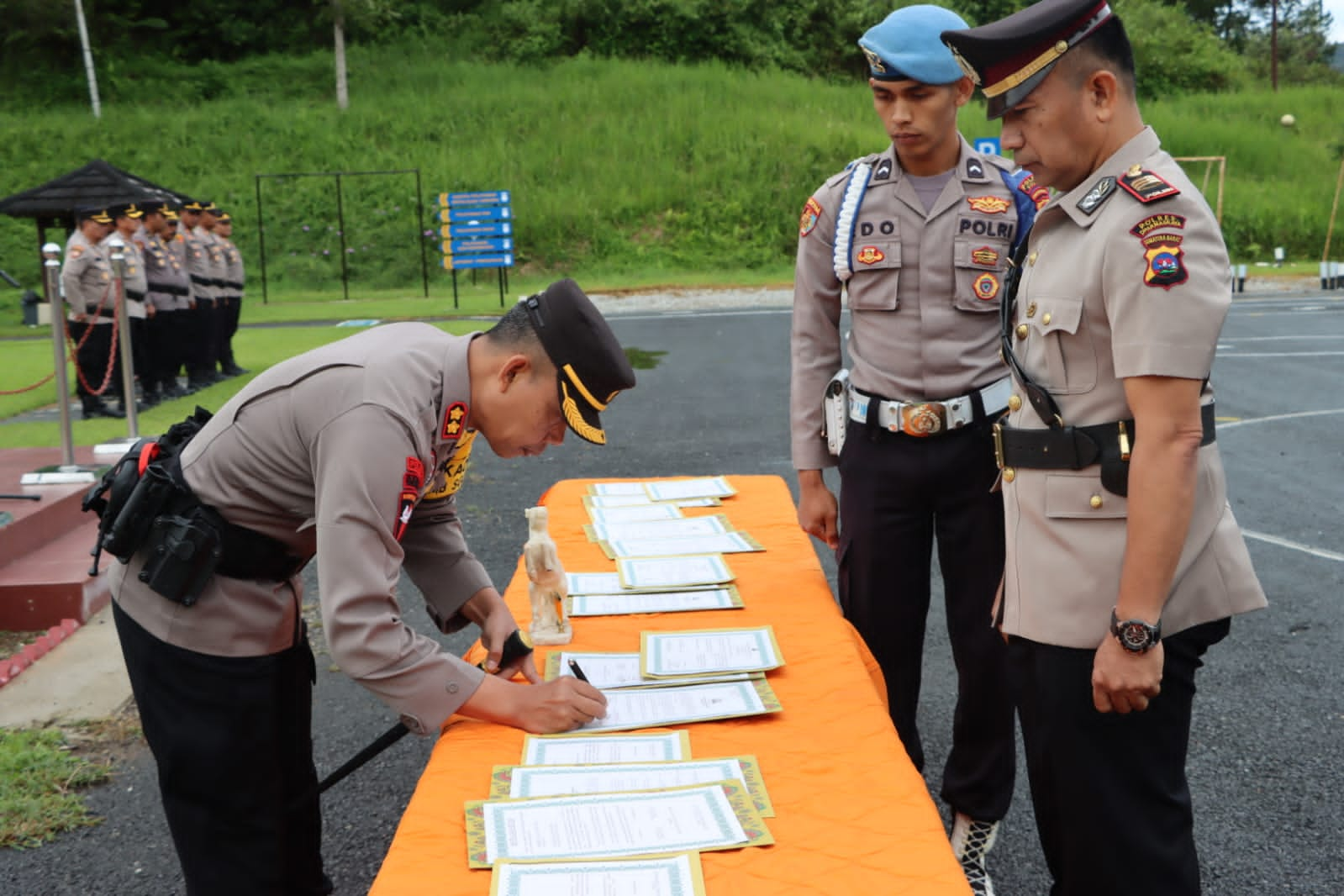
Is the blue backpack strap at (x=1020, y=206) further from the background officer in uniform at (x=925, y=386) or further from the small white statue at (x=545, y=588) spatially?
the small white statue at (x=545, y=588)

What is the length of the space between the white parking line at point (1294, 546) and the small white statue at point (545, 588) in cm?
399

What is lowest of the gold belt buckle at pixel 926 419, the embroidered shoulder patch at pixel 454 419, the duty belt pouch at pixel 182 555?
the duty belt pouch at pixel 182 555

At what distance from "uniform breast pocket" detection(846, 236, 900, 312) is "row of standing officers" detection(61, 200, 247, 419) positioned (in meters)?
7.14

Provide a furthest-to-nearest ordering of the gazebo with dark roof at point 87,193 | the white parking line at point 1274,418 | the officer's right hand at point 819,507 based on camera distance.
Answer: the gazebo with dark roof at point 87,193 < the white parking line at point 1274,418 < the officer's right hand at point 819,507

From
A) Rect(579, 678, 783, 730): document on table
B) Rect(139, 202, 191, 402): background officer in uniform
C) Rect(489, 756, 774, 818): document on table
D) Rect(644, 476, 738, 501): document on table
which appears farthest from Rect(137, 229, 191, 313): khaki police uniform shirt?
Rect(489, 756, 774, 818): document on table

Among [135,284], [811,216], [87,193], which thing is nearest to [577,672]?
[811,216]

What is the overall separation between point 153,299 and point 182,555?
31.8 feet

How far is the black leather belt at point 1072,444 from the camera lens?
1837mm

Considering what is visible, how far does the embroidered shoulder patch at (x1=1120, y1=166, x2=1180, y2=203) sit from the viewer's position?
1.76 metres

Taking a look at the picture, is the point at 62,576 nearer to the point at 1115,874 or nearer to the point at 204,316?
the point at 1115,874

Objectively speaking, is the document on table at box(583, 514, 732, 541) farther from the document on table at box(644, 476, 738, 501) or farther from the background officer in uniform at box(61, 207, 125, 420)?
the background officer in uniform at box(61, 207, 125, 420)

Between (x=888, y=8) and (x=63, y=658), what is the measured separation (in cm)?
3569

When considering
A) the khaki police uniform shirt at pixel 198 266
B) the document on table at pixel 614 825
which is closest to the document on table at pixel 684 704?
the document on table at pixel 614 825

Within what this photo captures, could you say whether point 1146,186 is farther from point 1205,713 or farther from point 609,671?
point 1205,713
